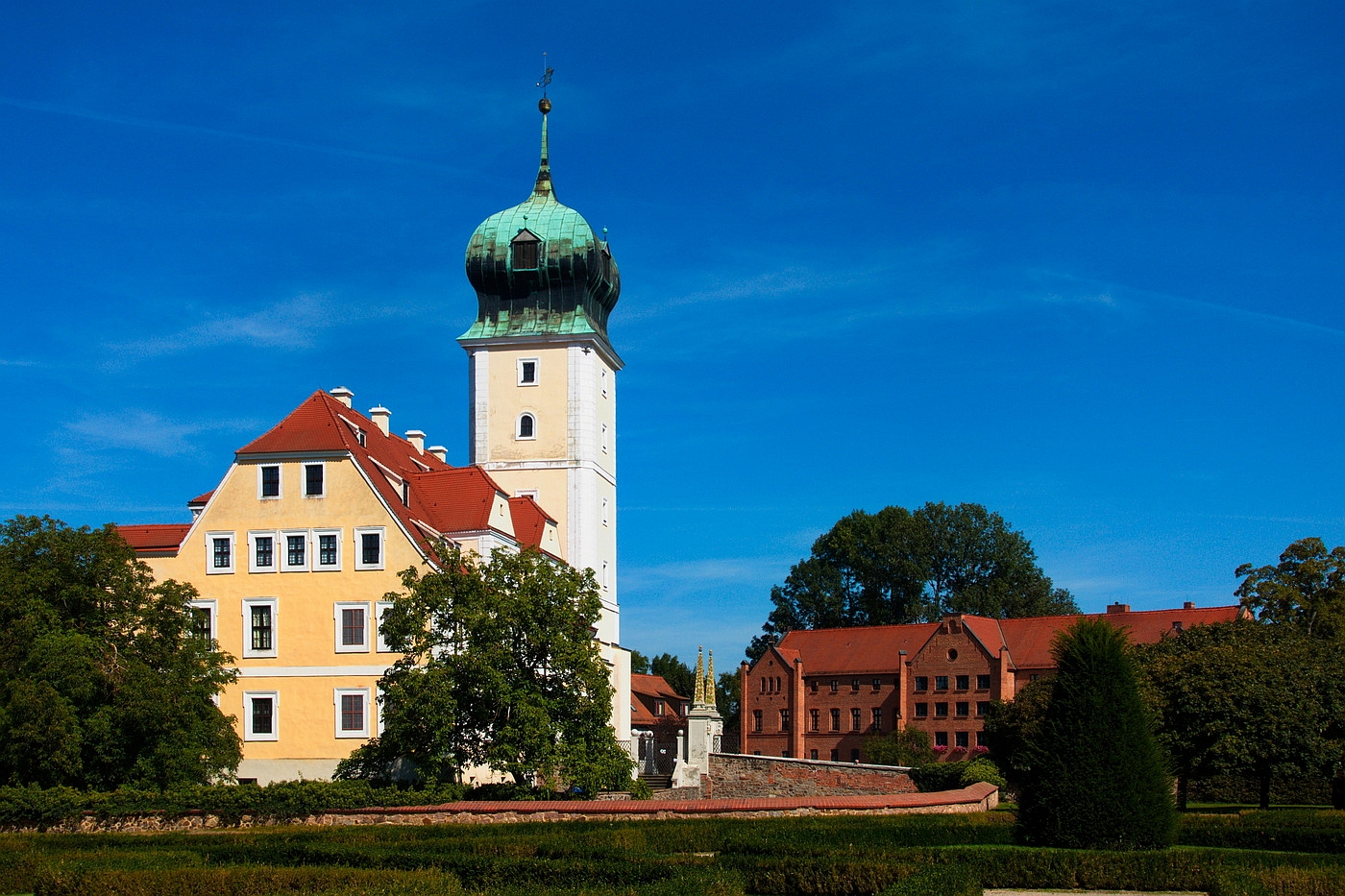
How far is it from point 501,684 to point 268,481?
14.9 metres

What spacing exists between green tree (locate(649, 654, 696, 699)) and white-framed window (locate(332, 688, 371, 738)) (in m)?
77.9

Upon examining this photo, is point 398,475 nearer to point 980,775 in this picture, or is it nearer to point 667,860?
point 980,775

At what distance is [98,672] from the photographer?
3556 cm

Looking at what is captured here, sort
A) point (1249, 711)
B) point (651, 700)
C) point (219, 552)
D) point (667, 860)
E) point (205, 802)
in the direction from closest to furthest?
1. point (667, 860)
2. point (205, 802)
3. point (1249, 711)
4. point (219, 552)
5. point (651, 700)

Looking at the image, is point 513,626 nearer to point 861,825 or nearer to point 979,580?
point 861,825

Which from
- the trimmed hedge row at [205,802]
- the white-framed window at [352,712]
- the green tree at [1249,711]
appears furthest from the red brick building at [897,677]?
the trimmed hedge row at [205,802]

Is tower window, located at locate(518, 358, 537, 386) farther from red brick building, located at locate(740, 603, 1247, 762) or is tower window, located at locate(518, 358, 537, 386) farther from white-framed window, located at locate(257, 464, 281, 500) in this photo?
red brick building, located at locate(740, 603, 1247, 762)

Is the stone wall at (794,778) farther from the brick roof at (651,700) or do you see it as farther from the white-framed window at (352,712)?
the brick roof at (651,700)

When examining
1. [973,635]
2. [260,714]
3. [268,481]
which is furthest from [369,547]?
[973,635]

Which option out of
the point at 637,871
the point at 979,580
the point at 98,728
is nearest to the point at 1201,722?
the point at 637,871

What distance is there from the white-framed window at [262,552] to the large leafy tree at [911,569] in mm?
53736

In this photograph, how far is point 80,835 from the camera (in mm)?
27688

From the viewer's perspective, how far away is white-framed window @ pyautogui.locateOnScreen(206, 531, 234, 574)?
46281 mm

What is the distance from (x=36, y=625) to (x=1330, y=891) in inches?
1206
